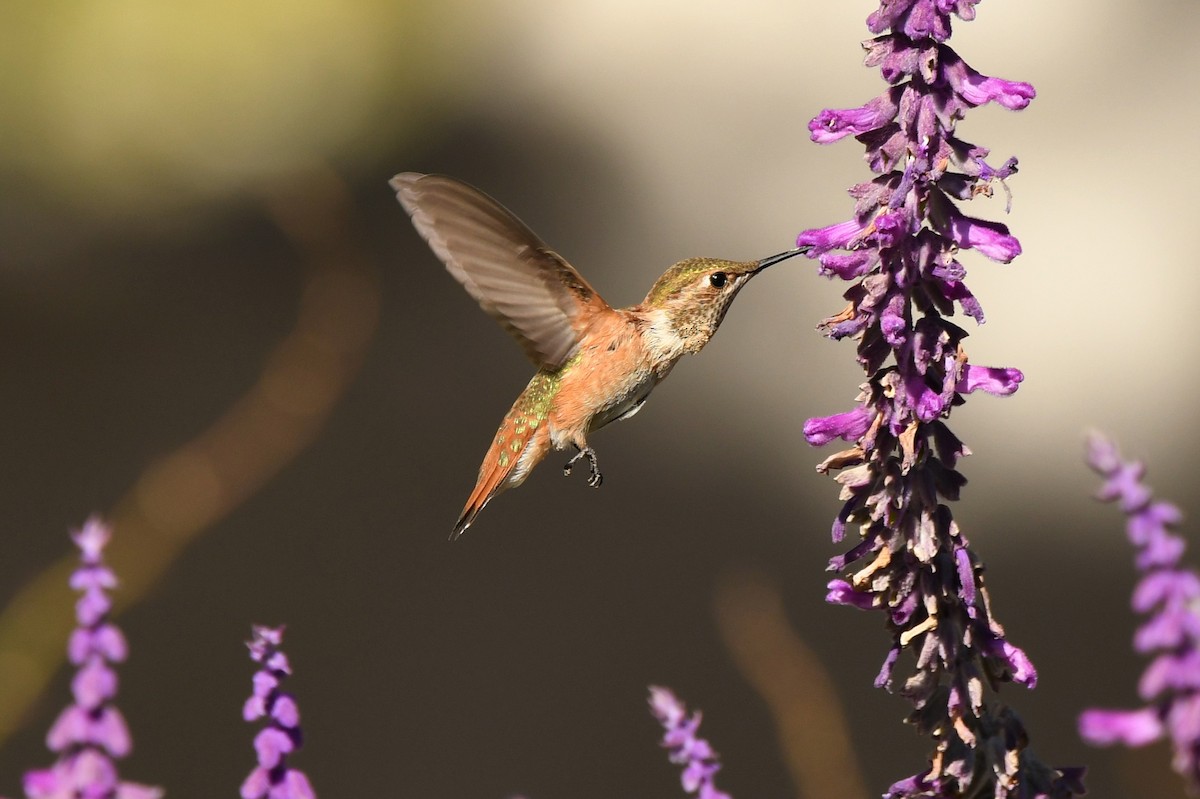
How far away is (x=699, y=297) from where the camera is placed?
8.45 feet

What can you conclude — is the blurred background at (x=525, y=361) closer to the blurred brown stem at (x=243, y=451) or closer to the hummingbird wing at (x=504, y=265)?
the blurred brown stem at (x=243, y=451)

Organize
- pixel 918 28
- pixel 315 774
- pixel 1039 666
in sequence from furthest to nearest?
pixel 1039 666 < pixel 315 774 < pixel 918 28

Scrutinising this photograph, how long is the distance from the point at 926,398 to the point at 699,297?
1067 mm

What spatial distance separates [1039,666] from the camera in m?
6.27

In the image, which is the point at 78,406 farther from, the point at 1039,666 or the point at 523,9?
the point at 1039,666

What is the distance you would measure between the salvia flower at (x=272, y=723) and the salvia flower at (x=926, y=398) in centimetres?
61

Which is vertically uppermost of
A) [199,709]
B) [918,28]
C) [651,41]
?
[651,41]

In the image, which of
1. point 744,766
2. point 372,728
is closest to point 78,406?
point 372,728

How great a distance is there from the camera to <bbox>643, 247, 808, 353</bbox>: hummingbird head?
257cm

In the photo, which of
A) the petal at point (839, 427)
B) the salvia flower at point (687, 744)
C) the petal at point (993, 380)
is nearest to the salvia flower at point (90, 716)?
the salvia flower at point (687, 744)

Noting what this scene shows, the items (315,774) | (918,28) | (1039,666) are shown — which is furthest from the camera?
(1039,666)

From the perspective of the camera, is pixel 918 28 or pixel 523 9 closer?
pixel 918 28

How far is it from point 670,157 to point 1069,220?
1.78 metres

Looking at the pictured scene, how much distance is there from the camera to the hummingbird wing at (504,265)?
231 centimetres
